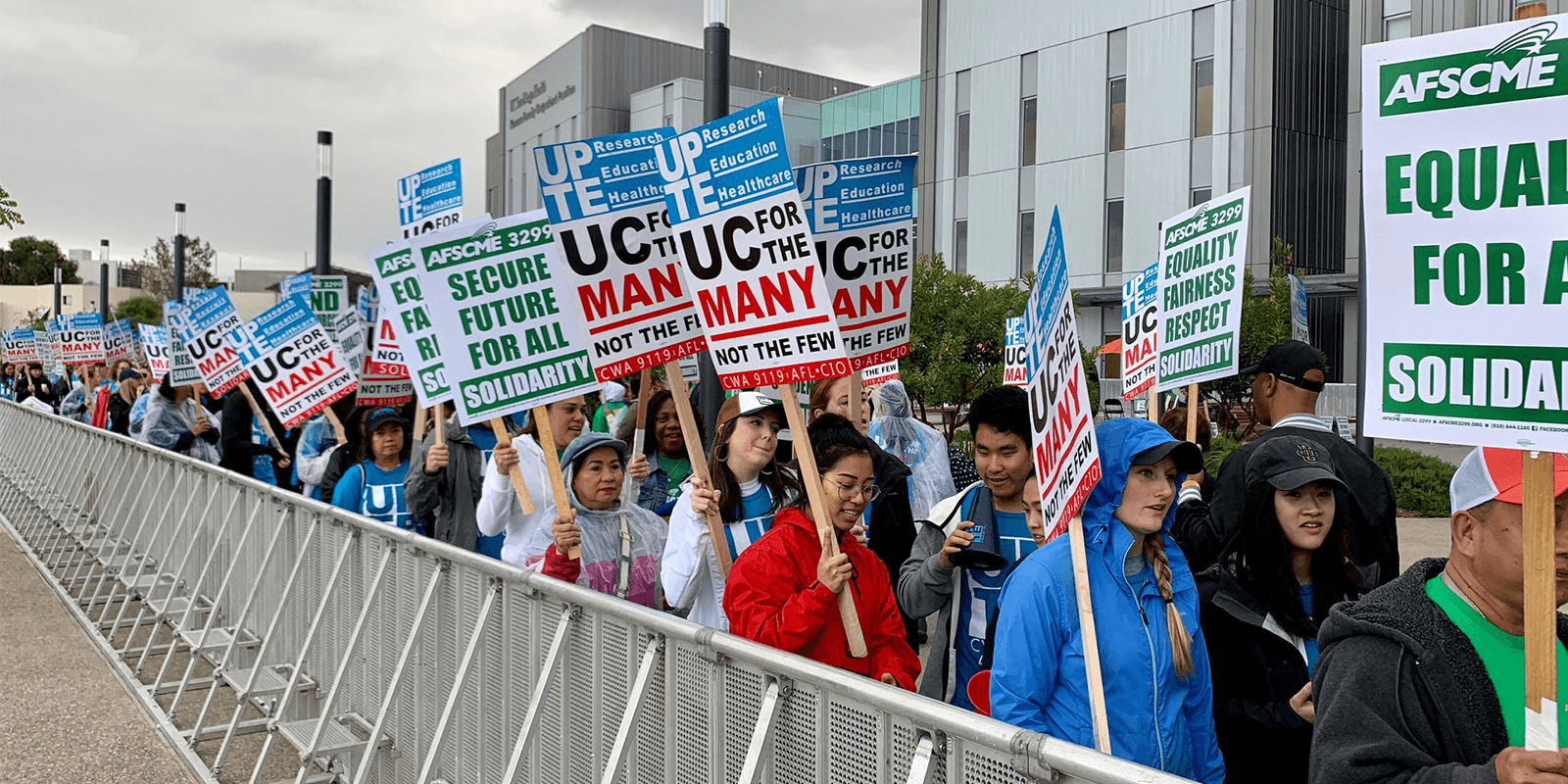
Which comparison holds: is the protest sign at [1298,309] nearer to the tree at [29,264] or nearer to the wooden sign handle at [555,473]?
the wooden sign handle at [555,473]

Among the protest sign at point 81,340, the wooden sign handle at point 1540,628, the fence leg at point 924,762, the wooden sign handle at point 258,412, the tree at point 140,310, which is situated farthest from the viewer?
the tree at point 140,310

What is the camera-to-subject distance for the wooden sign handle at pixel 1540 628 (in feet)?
7.25

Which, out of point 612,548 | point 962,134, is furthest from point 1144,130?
point 612,548

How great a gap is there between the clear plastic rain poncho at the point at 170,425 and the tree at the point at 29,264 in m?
98.3

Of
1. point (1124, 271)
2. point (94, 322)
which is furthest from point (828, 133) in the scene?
point (94, 322)

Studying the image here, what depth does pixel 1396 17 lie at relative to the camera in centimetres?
3350

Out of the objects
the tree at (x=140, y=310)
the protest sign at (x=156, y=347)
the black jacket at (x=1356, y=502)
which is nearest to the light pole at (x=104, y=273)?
the protest sign at (x=156, y=347)

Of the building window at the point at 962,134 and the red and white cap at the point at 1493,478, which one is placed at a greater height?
the building window at the point at 962,134

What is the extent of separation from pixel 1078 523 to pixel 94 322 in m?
21.6

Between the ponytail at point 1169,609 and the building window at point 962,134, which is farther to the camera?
the building window at point 962,134

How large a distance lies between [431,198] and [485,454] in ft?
6.87

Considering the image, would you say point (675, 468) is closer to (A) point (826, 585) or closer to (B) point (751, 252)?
(B) point (751, 252)

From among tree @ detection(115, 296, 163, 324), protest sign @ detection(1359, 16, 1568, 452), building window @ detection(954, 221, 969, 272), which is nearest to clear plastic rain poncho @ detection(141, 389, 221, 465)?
protest sign @ detection(1359, 16, 1568, 452)

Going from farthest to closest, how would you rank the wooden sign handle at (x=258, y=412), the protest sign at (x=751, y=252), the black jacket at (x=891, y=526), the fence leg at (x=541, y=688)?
1. the wooden sign handle at (x=258, y=412)
2. the black jacket at (x=891, y=526)
3. the protest sign at (x=751, y=252)
4. the fence leg at (x=541, y=688)
